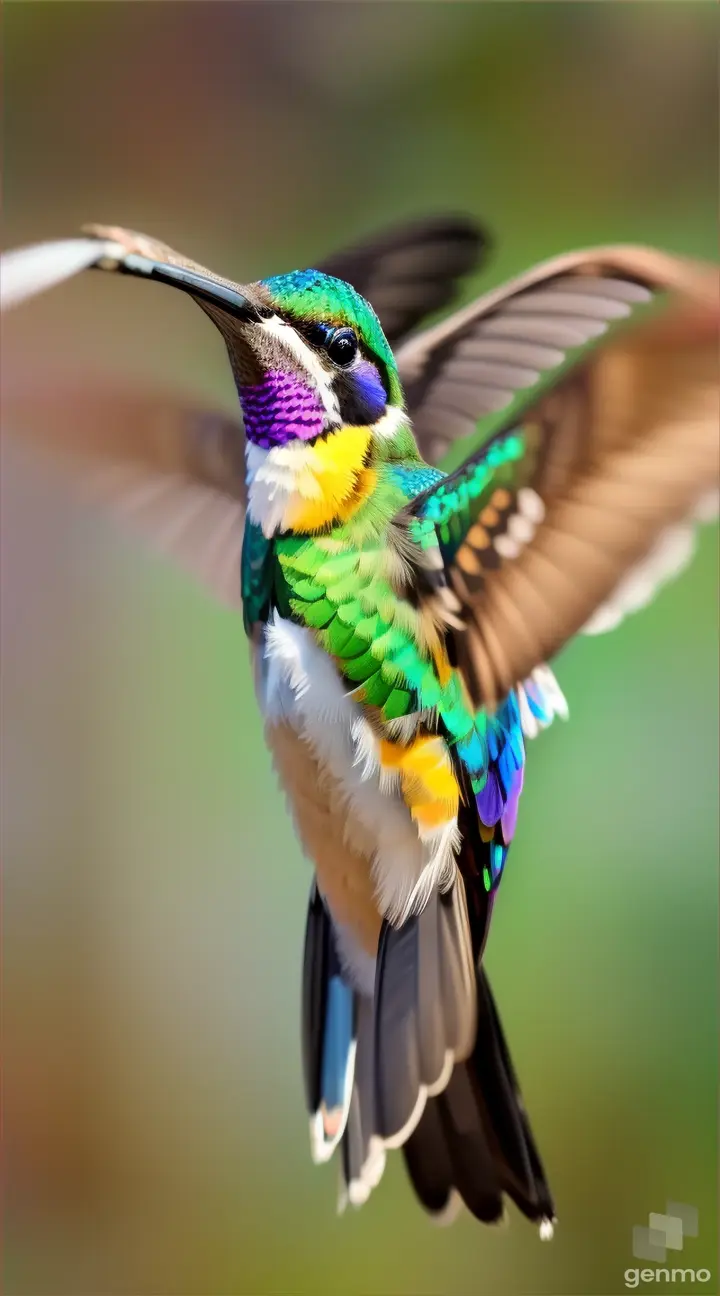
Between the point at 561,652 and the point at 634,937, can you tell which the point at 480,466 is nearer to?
the point at 561,652

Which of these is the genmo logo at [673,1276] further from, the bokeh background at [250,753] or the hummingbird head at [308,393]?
the hummingbird head at [308,393]

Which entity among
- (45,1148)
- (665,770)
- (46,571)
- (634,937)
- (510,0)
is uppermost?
(510,0)

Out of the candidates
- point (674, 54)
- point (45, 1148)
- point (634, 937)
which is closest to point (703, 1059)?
point (634, 937)

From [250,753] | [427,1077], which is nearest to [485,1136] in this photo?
[427,1077]

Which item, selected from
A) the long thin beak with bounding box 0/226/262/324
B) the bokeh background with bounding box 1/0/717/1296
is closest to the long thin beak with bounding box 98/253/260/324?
the long thin beak with bounding box 0/226/262/324

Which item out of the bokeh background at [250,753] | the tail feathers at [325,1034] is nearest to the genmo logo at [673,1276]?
the bokeh background at [250,753]

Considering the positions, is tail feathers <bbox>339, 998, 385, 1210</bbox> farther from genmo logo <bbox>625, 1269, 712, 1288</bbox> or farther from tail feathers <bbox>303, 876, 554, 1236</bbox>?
genmo logo <bbox>625, 1269, 712, 1288</bbox>

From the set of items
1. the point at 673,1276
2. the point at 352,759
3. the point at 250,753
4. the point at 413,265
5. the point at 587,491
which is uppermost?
the point at 413,265

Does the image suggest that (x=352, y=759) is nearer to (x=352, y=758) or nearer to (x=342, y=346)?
(x=352, y=758)
